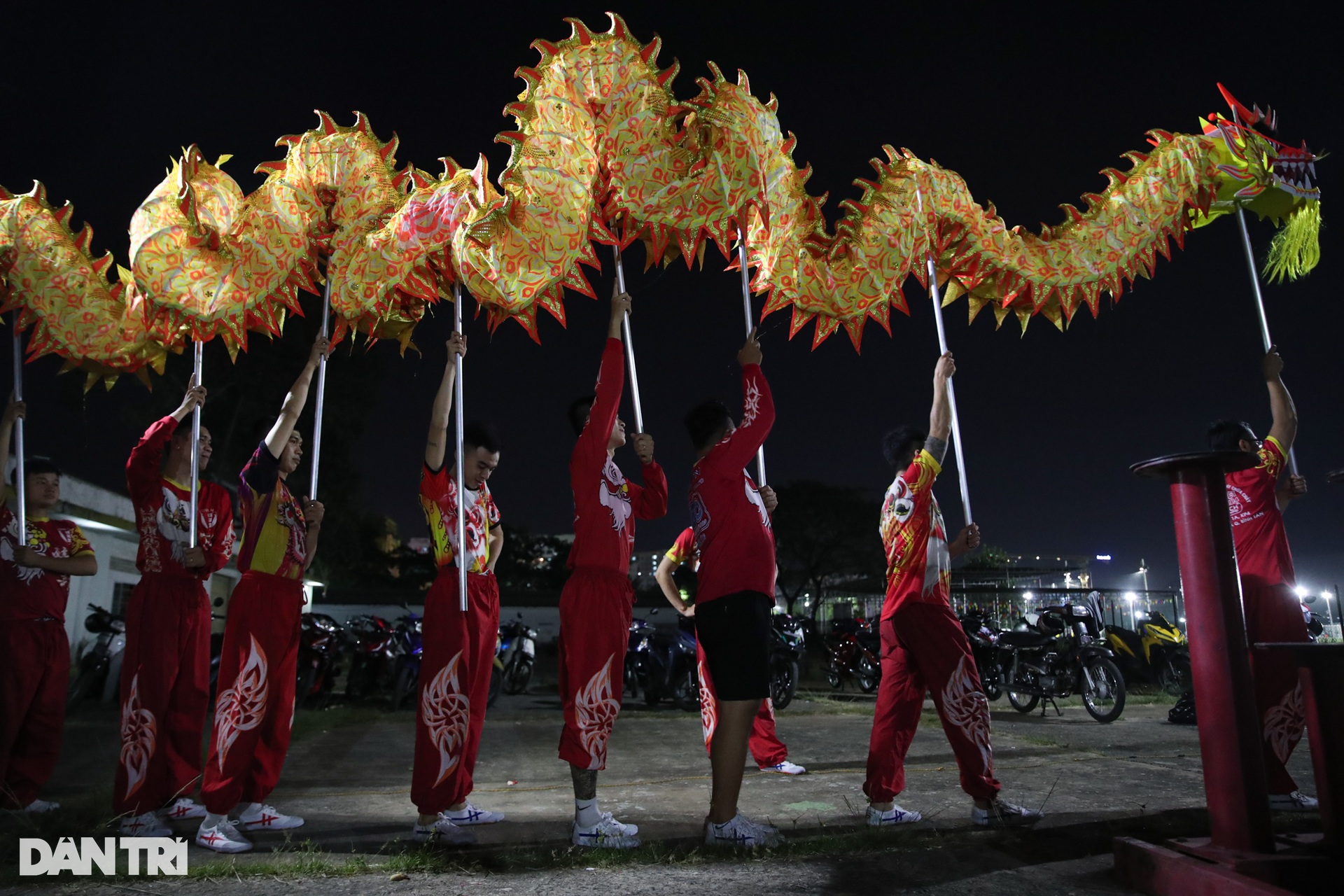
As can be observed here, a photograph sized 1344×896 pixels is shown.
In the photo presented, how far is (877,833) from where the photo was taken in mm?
3109

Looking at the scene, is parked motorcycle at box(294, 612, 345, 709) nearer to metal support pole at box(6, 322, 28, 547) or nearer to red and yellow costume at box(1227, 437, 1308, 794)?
metal support pole at box(6, 322, 28, 547)

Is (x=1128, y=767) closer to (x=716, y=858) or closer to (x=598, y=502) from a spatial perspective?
(x=716, y=858)

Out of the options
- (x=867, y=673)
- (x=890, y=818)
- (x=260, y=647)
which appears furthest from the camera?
(x=867, y=673)

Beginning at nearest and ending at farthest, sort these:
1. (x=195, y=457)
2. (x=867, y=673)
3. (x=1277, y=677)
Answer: (x=195, y=457), (x=1277, y=677), (x=867, y=673)

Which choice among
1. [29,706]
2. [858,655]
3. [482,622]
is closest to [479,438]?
[482,622]

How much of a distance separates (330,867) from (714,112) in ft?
10.1

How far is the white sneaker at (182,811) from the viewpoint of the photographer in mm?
3506

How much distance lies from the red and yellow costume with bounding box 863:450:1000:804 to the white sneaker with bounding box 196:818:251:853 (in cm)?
249

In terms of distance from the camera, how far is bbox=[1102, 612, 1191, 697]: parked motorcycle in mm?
8859

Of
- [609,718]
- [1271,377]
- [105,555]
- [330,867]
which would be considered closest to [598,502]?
[609,718]

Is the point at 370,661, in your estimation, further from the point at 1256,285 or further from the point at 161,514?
the point at 1256,285

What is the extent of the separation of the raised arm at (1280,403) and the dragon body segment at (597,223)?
461mm

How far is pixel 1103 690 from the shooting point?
741 centimetres

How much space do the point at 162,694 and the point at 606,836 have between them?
2050 mm
